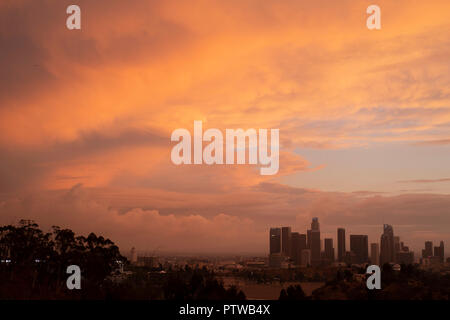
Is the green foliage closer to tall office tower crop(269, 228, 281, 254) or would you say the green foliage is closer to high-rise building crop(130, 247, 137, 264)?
high-rise building crop(130, 247, 137, 264)

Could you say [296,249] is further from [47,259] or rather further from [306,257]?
A: [47,259]

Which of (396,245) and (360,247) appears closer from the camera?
(396,245)

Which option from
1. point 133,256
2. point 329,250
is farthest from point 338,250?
point 133,256

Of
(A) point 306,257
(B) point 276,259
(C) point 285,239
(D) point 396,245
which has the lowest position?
(A) point 306,257

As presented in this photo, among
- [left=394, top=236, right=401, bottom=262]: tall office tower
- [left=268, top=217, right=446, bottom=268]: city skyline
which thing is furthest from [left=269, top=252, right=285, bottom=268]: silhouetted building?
[left=394, top=236, right=401, bottom=262]: tall office tower

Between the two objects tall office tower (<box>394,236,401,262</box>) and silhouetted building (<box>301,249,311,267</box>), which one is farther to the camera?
tall office tower (<box>394,236,401,262</box>)
